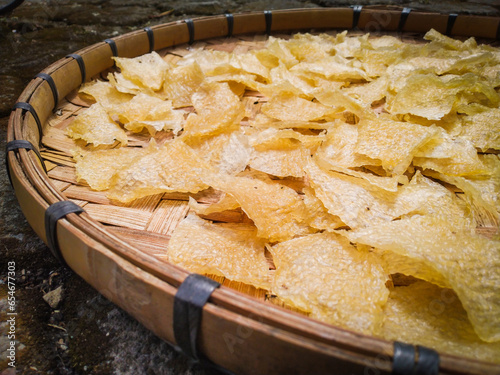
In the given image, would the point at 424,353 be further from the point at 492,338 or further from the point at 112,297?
the point at 112,297

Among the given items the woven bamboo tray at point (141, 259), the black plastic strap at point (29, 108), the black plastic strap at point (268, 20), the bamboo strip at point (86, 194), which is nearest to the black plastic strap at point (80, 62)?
the woven bamboo tray at point (141, 259)

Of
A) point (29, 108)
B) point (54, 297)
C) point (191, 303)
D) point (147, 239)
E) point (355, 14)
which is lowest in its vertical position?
point (54, 297)

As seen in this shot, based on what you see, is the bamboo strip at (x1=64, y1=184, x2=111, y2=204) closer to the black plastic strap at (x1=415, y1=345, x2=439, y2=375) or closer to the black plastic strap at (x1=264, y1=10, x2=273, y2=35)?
the black plastic strap at (x1=415, y1=345, x2=439, y2=375)

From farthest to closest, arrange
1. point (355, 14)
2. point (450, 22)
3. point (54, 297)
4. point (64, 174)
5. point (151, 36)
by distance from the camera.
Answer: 1. point (355, 14)
2. point (450, 22)
3. point (151, 36)
4. point (64, 174)
5. point (54, 297)

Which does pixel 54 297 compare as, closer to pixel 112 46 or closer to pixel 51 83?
pixel 51 83

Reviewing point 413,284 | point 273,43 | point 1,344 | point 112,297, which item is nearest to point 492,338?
point 413,284

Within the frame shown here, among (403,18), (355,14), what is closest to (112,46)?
(355,14)

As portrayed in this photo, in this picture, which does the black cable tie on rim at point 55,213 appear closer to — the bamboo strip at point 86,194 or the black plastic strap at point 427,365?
the bamboo strip at point 86,194
